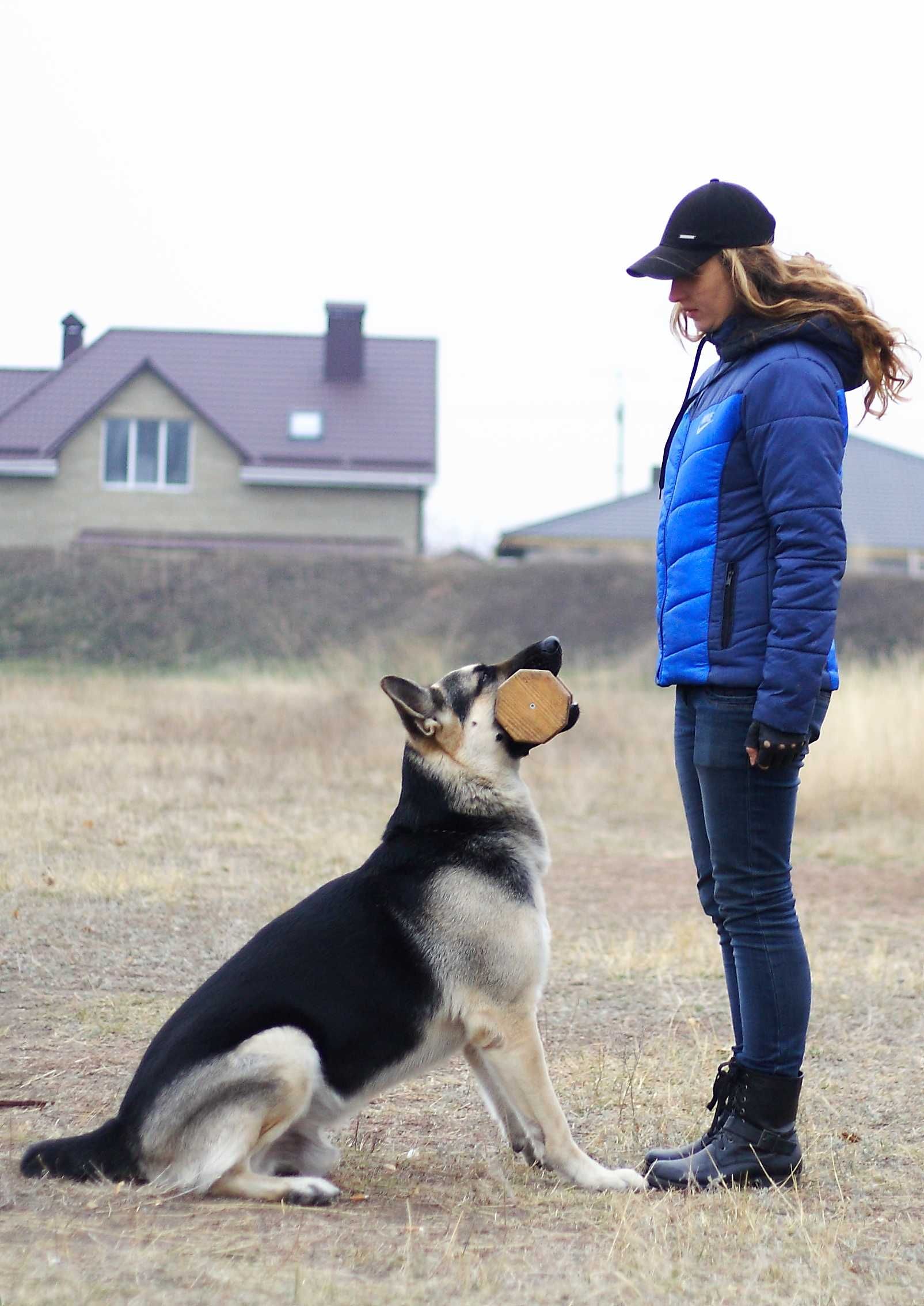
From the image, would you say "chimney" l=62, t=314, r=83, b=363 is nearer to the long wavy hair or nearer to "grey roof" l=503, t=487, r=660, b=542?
"grey roof" l=503, t=487, r=660, b=542

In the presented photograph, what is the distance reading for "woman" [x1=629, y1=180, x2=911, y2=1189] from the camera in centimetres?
329

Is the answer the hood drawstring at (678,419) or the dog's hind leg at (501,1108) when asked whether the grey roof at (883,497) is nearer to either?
the hood drawstring at (678,419)

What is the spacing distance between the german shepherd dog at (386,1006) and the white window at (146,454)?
29.0m

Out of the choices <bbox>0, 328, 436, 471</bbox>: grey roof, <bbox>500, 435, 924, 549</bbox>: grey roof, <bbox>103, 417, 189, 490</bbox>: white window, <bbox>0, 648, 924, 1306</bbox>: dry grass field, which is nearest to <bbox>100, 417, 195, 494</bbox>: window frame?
<bbox>103, 417, 189, 490</bbox>: white window

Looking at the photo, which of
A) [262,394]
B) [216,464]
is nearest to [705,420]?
[216,464]

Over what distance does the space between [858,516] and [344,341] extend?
50.7 ft

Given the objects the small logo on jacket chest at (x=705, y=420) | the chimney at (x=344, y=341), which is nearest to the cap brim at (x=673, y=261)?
the small logo on jacket chest at (x=705, y=420)

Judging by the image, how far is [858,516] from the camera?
37.8m

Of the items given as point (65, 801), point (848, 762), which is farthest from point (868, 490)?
point (65, 801)

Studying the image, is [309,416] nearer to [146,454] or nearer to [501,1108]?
[146,454]

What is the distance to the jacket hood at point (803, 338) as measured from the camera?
11.3ft

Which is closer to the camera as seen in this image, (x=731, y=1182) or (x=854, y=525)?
(x=731, y=1182)

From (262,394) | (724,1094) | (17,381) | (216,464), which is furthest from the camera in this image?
(17,381)

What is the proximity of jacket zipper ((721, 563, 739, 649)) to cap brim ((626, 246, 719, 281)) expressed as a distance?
798mm
